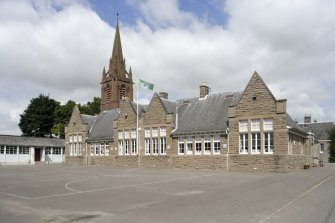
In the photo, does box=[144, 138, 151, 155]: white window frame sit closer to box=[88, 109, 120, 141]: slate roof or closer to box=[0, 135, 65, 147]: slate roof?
box=[88, 109, 120, 141]: slate roof

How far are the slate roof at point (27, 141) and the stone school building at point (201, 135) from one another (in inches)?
458

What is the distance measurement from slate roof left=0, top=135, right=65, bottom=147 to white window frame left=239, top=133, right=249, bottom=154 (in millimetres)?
41807

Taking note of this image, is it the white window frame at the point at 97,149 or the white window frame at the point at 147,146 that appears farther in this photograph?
the white window frame at the point at 97,149

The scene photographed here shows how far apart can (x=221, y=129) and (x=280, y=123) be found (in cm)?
614

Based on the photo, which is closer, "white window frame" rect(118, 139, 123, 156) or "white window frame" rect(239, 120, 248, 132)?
"white window frame" rect(239, 120, 248, 132)

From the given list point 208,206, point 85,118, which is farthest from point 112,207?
point 85,118

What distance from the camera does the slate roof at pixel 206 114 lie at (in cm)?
3778

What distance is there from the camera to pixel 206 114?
131 feet

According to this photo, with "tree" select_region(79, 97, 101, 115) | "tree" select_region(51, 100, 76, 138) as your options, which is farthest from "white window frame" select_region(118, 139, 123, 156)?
"tree" select_region(51, 100, 76, 138)

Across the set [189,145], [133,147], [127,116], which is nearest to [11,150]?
[127,116]

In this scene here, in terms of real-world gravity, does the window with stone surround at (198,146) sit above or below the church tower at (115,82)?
below

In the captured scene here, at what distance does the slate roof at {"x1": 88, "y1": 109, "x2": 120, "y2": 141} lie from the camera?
1985 inches

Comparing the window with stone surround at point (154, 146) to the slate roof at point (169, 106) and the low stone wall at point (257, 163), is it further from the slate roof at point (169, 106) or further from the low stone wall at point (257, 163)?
the low stone wall at point (257, 163)

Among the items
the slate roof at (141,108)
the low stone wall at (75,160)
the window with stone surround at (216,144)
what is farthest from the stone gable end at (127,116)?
the window with stone surround at (216,144)
